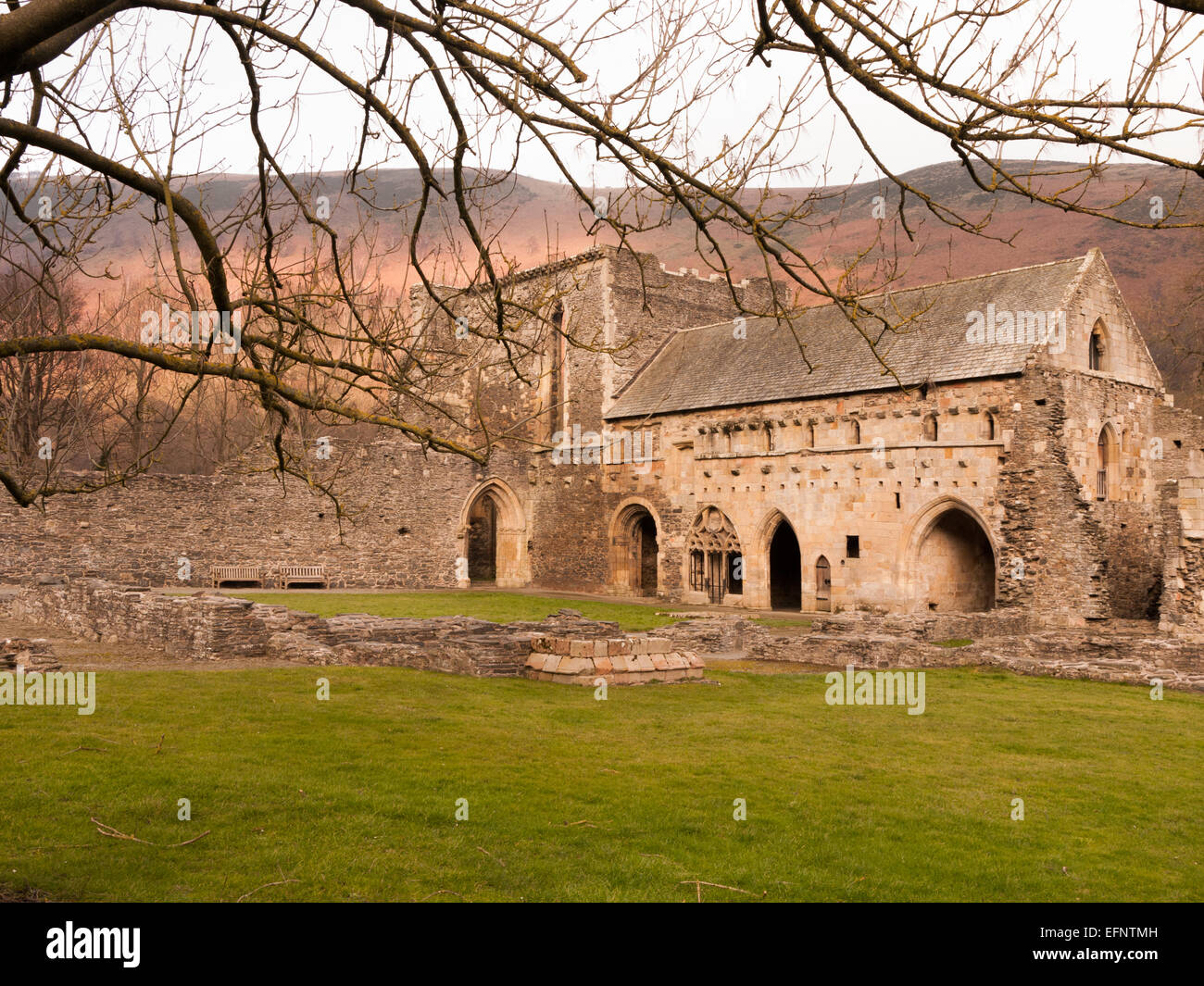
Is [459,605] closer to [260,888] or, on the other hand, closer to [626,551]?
[626,551]

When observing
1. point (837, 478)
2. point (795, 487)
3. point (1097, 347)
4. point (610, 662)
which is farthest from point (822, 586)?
point (610, 662)

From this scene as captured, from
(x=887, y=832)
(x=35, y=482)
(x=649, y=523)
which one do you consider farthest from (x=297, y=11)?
(x=649, y=523)

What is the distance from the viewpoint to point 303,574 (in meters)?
30.2

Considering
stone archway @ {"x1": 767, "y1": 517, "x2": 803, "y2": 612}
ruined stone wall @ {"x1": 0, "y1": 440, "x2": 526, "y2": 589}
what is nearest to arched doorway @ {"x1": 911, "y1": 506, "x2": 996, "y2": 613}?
stone archway @ {"x1": 767, "y1": 517, "x2": 803, "y2": 612}

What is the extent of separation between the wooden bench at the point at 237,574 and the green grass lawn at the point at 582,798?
17193 millimetres

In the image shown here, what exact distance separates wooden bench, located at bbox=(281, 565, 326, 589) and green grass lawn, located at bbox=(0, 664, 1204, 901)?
17802 mm

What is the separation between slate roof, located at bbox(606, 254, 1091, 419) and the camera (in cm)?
2327

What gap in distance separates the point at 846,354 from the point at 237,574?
18.2m

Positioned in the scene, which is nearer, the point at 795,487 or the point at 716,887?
the point at 716,887

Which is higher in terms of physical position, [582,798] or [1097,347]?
[1097,347]

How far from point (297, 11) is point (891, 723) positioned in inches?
361

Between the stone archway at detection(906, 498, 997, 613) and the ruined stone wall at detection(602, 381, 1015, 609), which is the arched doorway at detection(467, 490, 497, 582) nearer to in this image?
the ruined stone wall at detection(602, 381, 1015, 609)

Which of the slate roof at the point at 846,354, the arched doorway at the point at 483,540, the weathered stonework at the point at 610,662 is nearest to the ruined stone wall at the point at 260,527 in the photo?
the slate roof at the point at 846,354
